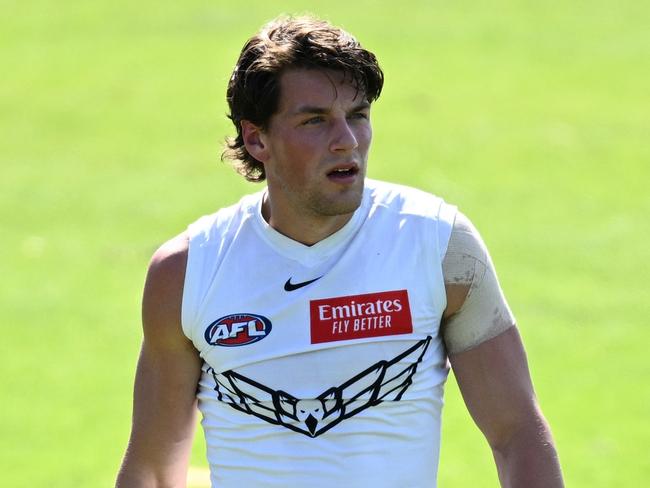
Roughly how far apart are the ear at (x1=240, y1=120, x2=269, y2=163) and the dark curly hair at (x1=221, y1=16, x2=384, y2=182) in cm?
2

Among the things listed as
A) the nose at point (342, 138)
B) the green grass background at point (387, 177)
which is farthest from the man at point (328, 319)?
the green grass background at point (387, 177)

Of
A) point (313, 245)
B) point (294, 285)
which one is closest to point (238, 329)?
point (294, 285)

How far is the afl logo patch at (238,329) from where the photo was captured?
3.31m

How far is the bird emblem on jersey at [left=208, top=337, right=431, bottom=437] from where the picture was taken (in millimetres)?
3246

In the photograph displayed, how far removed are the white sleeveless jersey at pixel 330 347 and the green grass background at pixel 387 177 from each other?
160 inches

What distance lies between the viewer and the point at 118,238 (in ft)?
36.9

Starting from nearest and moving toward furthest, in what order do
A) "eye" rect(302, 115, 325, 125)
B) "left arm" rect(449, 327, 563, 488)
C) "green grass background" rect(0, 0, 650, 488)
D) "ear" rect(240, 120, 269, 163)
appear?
"left arm" rect(449, 327, 563, 488) → "eye" rect(302, 115, 325, 125) → "ear" rect(240, 120, 269, 163) → "green grass background" rect(0, 0, 650, 488)

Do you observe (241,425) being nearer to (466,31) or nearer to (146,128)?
(146,128)

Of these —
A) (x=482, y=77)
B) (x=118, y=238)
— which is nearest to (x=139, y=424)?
(x=118, y=238)

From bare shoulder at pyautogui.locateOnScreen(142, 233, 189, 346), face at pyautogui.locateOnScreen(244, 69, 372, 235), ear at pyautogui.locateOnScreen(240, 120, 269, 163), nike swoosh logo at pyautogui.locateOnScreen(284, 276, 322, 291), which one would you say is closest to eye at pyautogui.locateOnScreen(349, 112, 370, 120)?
face at pyautogui.locateOnScreen(244, 69, 372, 235)

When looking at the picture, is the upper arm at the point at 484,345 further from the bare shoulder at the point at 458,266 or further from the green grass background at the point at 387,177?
the green grass background at the point at 387,177

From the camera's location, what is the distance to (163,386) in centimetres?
343

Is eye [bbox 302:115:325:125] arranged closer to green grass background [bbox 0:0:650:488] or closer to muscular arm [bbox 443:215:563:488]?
muscular arm [bbox 443:215:563:488]

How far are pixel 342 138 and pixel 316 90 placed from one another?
0.14 metres
